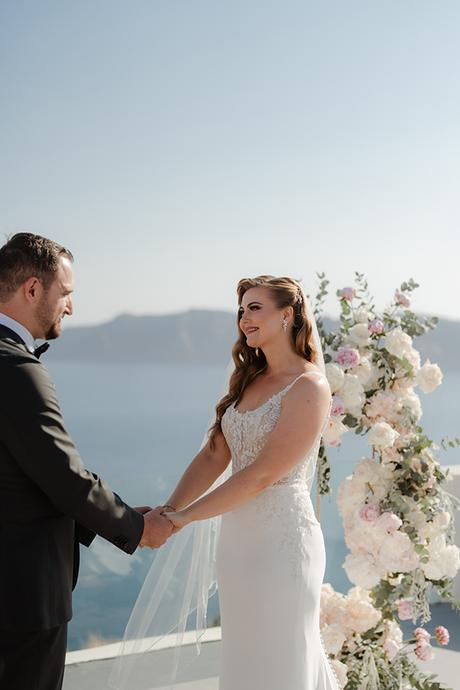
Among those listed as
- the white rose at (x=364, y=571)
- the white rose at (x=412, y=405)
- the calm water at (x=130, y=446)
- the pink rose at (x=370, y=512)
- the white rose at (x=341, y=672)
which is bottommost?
the calm water at (x=130, y=446)

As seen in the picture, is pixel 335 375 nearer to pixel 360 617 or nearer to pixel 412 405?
pixel 412 405

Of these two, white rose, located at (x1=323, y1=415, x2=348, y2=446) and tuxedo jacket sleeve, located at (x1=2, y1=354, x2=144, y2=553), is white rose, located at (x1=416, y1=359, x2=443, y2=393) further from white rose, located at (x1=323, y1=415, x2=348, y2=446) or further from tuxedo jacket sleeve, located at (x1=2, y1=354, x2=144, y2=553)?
tuxedo jacket sleeve, located at (x1=2, y1=354, x2=144, y2=553)

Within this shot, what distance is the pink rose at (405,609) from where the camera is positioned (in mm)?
3697

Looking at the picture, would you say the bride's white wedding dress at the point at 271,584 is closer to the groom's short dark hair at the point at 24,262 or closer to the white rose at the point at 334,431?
the white rose at the point at 334,431

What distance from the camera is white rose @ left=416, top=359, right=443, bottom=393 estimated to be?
3.79 meters

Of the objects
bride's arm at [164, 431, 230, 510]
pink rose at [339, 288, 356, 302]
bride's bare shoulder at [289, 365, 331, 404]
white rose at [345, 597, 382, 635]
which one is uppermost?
pink rose at [339, 288, 356, 302]

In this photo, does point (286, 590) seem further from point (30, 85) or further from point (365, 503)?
point (30, 85)

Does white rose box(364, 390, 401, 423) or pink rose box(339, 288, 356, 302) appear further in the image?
pink rose box(339, 288, 356, 302)

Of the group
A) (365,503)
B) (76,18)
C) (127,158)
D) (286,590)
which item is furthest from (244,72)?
(286,590)

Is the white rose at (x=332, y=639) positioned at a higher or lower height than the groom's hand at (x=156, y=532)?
lower

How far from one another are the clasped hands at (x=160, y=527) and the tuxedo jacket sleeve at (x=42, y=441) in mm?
579

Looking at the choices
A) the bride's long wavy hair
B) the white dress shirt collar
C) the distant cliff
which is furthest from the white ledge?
the distant cliff

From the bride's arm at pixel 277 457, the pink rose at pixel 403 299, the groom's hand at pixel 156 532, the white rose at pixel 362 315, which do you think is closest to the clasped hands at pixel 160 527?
the groom's hand at pixel 156 532

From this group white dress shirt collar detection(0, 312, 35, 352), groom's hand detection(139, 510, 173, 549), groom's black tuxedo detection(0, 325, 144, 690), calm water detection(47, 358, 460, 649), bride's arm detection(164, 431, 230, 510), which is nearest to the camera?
groom's black tuxedo detection(0, 325, 144, 690)
